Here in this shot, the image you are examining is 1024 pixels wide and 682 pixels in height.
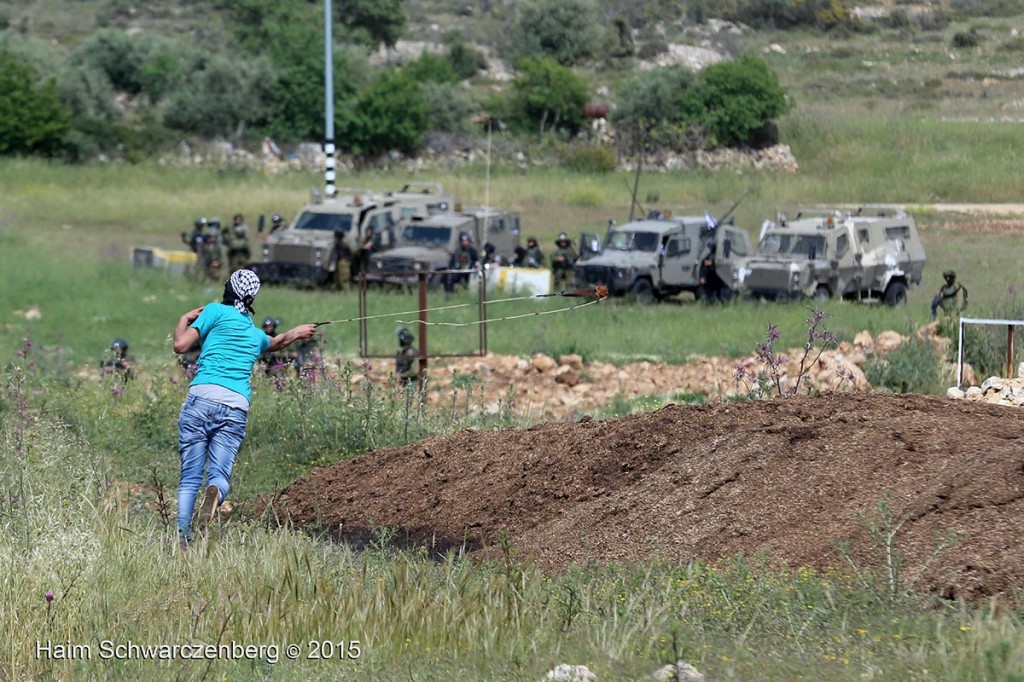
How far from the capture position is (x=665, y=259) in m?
25.8

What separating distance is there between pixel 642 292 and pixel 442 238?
4.13 m

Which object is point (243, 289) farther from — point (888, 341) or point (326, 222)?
point (326, 222)

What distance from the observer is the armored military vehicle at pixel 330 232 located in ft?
89.8

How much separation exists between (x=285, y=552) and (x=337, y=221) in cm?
2189

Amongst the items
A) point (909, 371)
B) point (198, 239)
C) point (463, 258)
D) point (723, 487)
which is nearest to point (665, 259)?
point (463, 258)

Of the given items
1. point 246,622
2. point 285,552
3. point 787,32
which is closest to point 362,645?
point 246,622

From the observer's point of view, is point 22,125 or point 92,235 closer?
point 92,235

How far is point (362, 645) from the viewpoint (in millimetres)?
5922

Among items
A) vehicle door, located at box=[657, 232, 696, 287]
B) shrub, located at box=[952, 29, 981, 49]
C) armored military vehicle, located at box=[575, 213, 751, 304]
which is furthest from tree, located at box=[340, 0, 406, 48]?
vehicle door, located at box=[657, 232, 696, 287]

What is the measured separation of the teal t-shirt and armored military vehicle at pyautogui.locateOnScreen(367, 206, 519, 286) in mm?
17534

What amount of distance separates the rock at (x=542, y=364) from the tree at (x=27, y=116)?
33090 mm

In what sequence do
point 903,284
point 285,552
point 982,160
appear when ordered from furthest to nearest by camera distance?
point 982,160
point 903,284
point 285,552

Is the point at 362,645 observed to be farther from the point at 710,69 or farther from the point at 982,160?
the point at 710,69

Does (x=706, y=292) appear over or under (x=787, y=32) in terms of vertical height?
under
